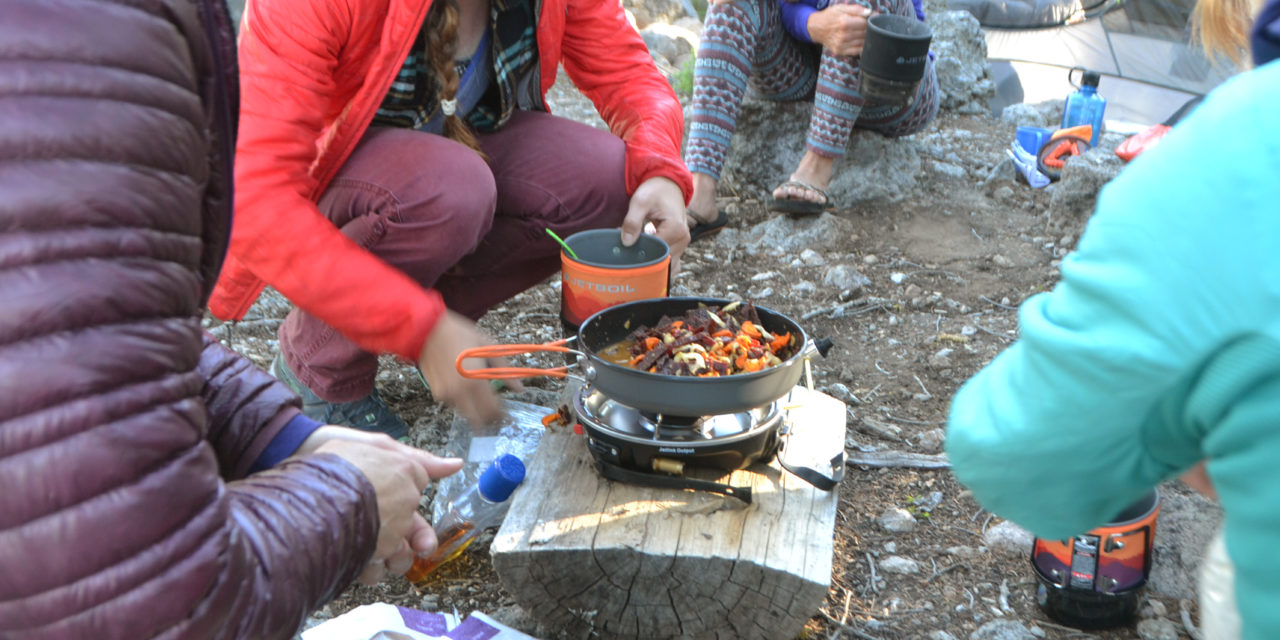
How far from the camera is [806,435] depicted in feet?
7.46

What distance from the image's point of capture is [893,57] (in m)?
3.54

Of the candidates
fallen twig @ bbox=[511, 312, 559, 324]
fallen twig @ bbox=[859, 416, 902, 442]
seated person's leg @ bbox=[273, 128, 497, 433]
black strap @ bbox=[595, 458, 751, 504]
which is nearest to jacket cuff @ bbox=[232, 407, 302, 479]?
black strap @ bbox=[595, 458, 751, 504]

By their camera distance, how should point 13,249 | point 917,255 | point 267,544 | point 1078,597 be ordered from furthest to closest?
point 917,255, point 1078,597, point 267,544, point 13,249

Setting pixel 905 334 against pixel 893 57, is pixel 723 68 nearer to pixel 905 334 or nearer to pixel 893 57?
pixel 893 57

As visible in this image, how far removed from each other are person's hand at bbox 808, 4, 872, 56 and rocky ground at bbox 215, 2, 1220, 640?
0.68 metres

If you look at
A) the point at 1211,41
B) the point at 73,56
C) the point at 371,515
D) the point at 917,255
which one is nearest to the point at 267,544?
A: the point at 371,515

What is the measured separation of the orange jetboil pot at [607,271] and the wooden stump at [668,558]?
525mm

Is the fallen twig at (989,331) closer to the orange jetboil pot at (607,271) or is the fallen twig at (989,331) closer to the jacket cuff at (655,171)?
the jacket cuff at (655,171)

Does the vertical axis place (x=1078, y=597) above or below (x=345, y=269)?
below

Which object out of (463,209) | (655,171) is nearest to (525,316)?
(655,171)

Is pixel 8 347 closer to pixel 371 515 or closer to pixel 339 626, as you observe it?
pixel 371 515

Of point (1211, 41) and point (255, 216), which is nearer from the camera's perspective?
point (255, 216)

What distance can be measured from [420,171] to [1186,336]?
1871 mm

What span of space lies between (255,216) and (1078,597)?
6.05 ft
